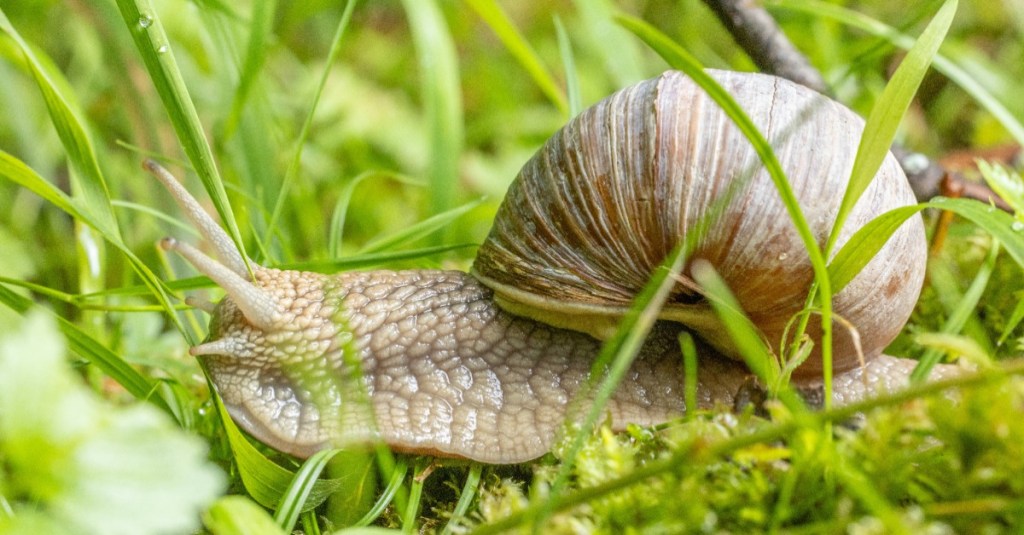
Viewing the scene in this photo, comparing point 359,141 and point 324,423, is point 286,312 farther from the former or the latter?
point 359,141

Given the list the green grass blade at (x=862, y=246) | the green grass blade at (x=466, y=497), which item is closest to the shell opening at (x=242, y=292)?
the green grass blade at (x=466, y=497)

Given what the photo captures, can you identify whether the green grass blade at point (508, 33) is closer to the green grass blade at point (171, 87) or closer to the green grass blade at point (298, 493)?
the green grass blade at point (171, 87)

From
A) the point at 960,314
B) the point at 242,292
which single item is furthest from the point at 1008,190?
the point at 242,292

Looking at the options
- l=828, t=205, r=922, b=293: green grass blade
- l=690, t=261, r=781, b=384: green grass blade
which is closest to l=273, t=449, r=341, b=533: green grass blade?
l=690, t=261, r=781, b=384: green grass blade

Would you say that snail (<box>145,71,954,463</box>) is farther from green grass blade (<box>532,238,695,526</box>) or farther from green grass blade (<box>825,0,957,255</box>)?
green grass blade (<box>825,0,957,255</box>)

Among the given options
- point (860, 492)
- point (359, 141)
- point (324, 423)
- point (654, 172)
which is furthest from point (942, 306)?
point (359, 141)

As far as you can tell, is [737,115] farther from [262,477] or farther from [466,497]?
[262,477]
